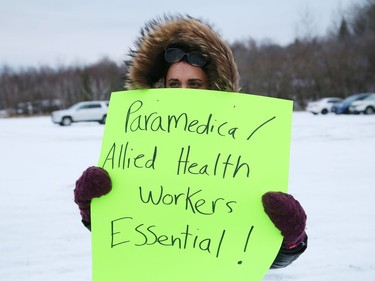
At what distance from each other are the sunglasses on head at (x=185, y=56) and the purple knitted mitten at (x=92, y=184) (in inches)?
19.4

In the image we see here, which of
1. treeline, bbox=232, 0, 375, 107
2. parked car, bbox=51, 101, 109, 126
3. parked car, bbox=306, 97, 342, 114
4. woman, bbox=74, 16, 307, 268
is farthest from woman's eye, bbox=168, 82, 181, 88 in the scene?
treeline, bbox=232, 0, 375, 107

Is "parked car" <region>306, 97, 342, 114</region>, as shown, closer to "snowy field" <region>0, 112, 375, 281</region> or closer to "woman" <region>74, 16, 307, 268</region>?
"snowy field" <region>0, 112, 375, 281</region>

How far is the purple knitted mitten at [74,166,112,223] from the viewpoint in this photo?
4.05 ft

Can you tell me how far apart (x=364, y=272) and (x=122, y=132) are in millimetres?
2378

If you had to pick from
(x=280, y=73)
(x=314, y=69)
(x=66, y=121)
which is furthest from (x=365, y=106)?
(x=280, y=73)

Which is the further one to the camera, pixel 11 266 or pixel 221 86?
pixel 11 266

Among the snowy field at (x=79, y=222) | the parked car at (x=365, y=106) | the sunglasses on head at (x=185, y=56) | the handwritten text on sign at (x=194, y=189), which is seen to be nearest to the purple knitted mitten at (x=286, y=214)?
the handwritten text on sign at (x=194, y=189)

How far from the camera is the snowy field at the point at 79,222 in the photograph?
3.00 meters

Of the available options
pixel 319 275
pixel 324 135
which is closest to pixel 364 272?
pixel 319 275

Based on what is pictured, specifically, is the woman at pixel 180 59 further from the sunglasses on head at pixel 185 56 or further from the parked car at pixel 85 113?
the parked car at pixel 85 113

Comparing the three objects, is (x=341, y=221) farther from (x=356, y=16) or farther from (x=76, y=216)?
(x=356, y=16)

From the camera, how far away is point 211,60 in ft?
4.76

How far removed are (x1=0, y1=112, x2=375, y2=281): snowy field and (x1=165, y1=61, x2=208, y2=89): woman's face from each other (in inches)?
75.4

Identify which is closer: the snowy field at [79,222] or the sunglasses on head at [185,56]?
the sunglasses on head at [185,56]
